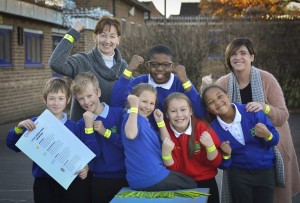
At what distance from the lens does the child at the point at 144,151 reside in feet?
11.4

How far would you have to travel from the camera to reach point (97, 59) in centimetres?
423

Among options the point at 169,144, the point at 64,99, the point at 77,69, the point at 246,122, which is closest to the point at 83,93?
the point at 64,99

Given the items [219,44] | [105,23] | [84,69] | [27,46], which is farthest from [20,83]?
[105,23]

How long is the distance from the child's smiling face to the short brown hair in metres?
0.43

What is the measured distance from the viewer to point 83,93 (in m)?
3.79

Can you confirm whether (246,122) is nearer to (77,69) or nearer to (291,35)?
(77,69)

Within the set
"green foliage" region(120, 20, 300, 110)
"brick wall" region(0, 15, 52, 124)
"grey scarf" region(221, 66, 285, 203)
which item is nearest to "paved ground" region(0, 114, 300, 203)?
"grey scarf" region(221, 66, 285, 203)

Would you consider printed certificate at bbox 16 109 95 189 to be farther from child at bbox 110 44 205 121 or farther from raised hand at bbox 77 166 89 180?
child at bbox 110 44 205 121

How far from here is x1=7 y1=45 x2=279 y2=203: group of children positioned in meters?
3.54

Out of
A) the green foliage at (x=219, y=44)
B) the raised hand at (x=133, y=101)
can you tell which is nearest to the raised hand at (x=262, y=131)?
the raised hand at (x=133, y=101)

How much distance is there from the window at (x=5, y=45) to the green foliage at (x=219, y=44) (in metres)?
3.00

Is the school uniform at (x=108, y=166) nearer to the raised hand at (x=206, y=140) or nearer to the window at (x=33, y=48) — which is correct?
the raised hand at (x=206, y=140)

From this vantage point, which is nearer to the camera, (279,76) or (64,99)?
(64,99)

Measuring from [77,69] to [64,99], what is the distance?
0.40 meters
